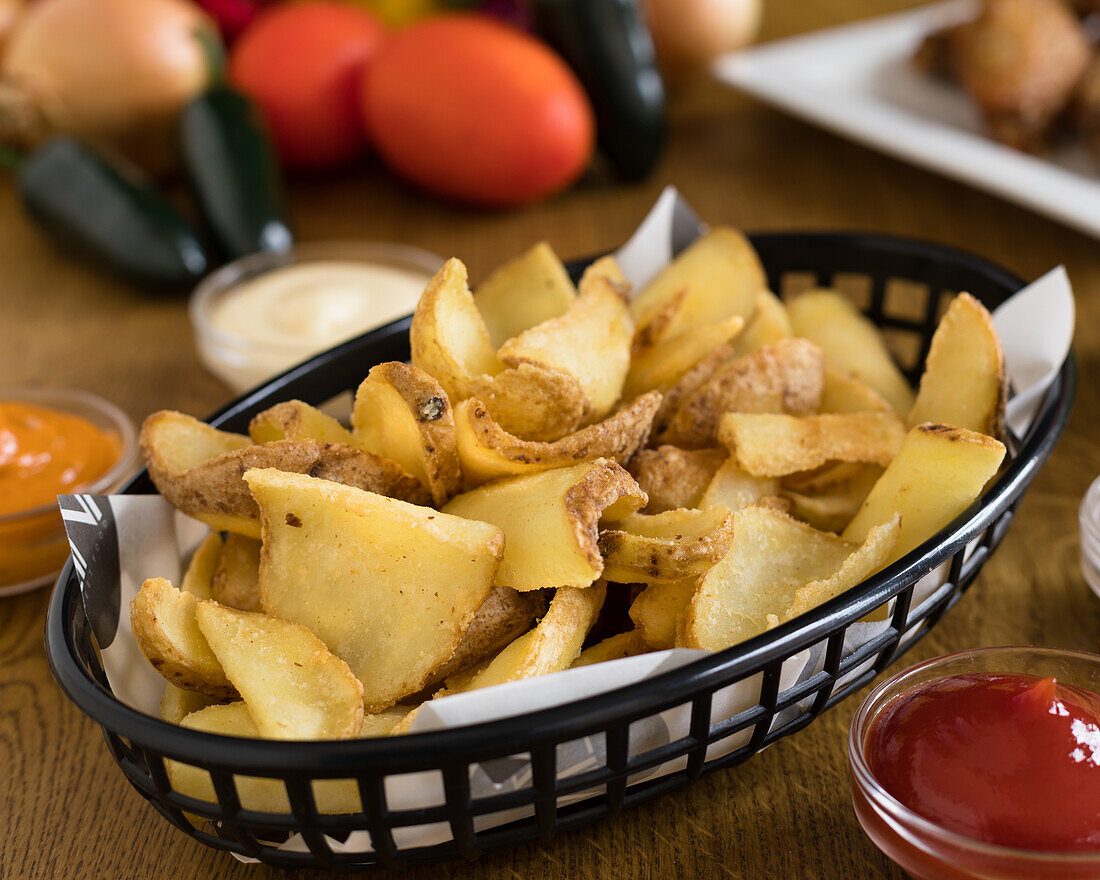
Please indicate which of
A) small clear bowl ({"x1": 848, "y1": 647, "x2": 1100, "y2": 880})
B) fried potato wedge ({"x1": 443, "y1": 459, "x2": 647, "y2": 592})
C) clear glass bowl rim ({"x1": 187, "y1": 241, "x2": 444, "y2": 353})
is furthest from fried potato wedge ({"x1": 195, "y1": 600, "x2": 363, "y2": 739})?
clear glass bowl rim ({"x1": 187, "y1": 241, "x2": 444, "y2": 353})

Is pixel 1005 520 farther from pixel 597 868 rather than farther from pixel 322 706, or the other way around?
pixel 322 706

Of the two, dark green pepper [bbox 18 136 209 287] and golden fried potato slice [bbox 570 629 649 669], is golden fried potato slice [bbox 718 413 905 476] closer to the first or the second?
golden fried potato slice [bbox 570 629 649 669]

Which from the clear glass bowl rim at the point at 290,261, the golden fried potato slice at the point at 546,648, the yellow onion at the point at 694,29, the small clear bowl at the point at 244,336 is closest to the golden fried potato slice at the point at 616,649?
the golden fried potato slice at the point at 546,648

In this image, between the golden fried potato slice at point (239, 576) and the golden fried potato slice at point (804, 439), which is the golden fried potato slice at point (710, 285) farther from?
the golden fried potato slice at point (239, 576)

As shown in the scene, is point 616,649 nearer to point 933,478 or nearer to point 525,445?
point 525,445

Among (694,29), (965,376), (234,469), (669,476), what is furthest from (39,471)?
(694,29)

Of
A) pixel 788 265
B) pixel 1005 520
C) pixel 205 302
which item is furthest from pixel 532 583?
pixel 205 302

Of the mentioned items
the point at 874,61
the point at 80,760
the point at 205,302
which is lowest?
the point at 80,760
